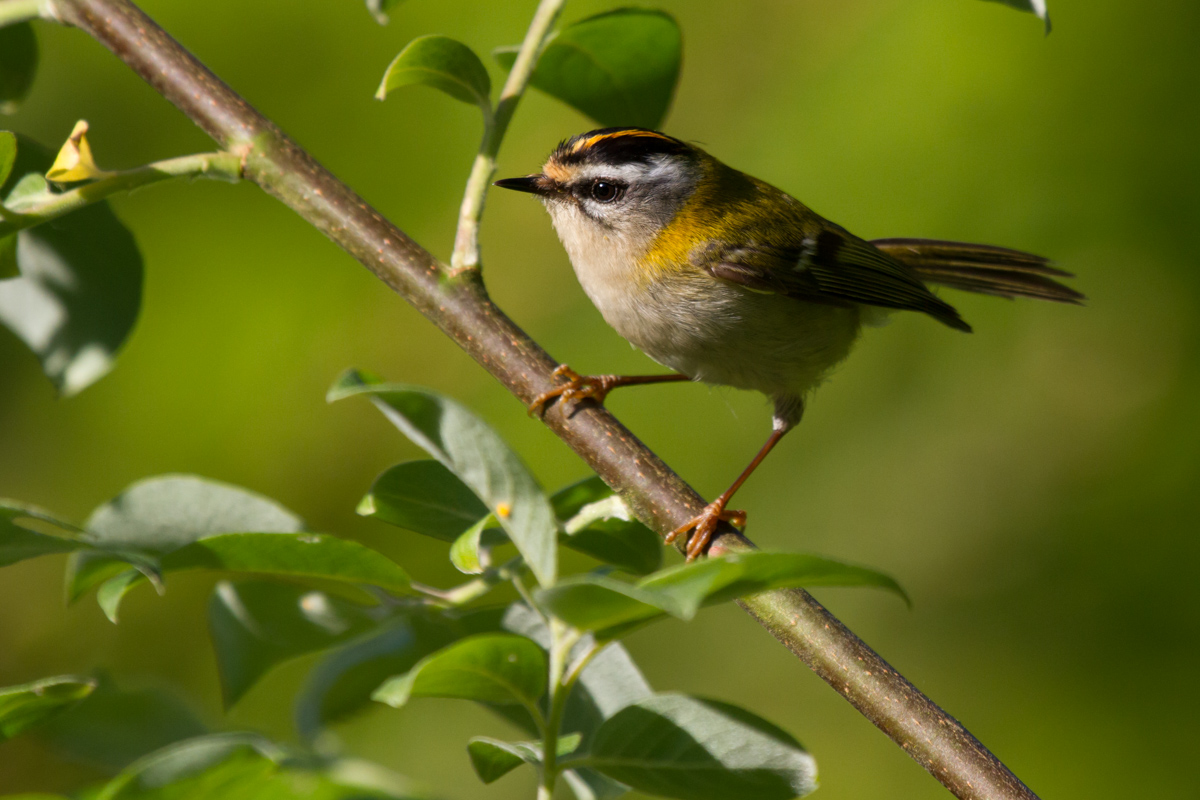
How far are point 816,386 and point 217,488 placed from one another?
144 cm

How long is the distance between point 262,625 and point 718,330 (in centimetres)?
112

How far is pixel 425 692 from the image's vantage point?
2.37ft

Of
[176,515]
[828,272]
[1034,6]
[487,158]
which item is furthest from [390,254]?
[828,272]

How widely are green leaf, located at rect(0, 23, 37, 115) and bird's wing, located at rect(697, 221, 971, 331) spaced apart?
3.77 ft

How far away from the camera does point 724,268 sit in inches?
76.7

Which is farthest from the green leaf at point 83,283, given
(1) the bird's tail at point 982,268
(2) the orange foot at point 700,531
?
(1) the bird's tail at point 982,268

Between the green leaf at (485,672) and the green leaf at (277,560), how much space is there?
146mm

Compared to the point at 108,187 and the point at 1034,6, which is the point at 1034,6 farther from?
the point at 108,187

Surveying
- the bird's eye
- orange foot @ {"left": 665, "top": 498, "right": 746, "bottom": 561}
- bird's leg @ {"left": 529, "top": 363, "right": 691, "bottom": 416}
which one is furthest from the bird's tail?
orange foot @ {"left": 665, "top": 498, "right": 746, "bottom": 561}

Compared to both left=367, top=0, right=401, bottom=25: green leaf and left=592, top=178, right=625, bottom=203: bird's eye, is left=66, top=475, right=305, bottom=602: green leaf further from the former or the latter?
left=592, top=178, right=625, bottom=203: bird's eye

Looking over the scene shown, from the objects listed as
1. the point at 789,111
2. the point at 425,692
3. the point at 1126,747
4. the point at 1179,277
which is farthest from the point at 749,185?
the point at 425,692

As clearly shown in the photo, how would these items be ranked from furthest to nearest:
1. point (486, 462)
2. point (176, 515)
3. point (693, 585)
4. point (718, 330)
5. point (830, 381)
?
1. point (830, 381)
2. point (718, 330)
3. point (176, 515)
4. point (486, 462)
5. point (693, 585)

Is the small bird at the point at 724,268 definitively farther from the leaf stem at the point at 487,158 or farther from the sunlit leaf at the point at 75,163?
the sunlit leaf at the point at 75,163

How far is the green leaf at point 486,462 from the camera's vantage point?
2.33ft
